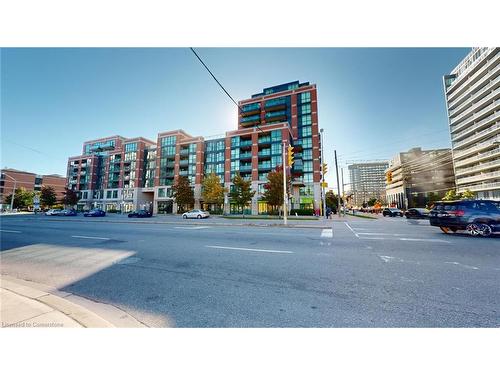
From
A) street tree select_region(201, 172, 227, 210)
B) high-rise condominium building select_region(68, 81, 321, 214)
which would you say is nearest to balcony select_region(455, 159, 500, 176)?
high-rise condominium building select_region(68, 81, 321, 214)

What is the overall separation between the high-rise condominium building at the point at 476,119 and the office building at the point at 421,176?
21.0 meters

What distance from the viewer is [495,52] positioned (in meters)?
44.3

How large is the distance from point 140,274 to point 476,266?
8.47m

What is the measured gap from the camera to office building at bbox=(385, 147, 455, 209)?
77875mm

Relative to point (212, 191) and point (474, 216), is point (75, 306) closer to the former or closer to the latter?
point (474, 216)

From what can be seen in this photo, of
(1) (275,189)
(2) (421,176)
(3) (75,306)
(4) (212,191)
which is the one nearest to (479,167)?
(2) (421,176)

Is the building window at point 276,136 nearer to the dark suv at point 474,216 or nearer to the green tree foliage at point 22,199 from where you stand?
the dark suv at point 474,216

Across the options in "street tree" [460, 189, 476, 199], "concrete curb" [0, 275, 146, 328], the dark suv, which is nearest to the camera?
"concrete curb" [0, 275, 146, 328]

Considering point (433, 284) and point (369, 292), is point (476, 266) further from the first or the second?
point (369, 292)

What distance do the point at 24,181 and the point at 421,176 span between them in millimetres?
169894

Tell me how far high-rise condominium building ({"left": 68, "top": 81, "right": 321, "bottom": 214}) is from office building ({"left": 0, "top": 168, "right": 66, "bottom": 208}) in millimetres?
20380

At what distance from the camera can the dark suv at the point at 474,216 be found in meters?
9.08

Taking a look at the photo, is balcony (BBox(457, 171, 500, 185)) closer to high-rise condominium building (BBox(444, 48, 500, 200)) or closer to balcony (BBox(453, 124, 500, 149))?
high-rise condominium building (BBox(444, 48, 500, 200))

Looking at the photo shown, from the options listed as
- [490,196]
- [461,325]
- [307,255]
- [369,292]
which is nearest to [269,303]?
[369,292]
